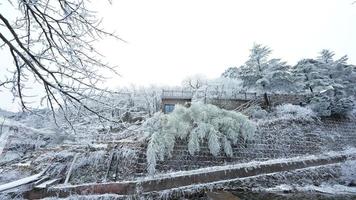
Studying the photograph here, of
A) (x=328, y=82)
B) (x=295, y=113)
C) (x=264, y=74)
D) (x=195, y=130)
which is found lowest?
(x=195, y=130)

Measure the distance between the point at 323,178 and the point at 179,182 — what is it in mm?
3400

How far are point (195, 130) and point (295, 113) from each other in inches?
196

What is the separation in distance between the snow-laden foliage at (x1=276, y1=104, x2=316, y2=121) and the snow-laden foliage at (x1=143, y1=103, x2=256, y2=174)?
2815mm

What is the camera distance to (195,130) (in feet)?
18.2

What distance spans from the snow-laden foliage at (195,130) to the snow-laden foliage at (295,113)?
2815mm

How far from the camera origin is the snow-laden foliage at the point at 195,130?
16.9ft

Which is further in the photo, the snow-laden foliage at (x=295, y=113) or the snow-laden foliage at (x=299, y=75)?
the snow-laden foliage at (x=299, y=75)

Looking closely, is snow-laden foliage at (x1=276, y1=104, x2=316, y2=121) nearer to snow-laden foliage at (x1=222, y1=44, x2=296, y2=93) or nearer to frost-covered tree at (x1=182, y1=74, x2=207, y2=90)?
snow-laden foliage at (x1=222, y1=44, x2=296, y2=93)

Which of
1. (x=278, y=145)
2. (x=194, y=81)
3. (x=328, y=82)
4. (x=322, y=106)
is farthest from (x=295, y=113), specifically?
(x=194, y=81)

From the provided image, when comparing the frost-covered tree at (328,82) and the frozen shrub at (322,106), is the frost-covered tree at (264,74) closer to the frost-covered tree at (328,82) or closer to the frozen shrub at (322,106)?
the frost-covered tree at (328,82)

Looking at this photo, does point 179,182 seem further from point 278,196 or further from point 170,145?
point 278,196

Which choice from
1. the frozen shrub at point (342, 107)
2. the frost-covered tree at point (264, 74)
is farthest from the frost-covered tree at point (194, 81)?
the frozen shrub at point (342, 107)

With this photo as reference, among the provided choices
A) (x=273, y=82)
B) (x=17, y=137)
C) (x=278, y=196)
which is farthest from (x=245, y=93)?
(x=17, y=137)

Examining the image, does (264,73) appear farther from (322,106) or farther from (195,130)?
(195,130)
